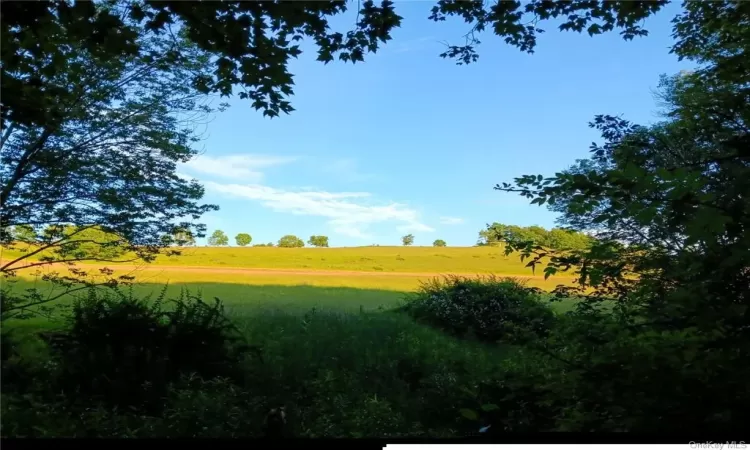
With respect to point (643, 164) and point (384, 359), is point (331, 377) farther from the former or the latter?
point (643, 164)

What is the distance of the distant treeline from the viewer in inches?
137

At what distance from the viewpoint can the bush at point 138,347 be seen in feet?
10.7

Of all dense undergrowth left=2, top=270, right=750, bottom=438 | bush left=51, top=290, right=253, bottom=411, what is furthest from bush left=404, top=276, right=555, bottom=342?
bush left=51, top=290, right=253, bottom=411

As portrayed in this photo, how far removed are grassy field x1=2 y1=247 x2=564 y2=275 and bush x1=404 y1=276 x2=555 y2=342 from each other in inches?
19.1

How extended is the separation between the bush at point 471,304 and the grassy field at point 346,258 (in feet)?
1.59

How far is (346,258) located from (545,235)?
1963mm

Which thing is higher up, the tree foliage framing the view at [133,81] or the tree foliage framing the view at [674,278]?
the tree foliage framing the view at [133,81]

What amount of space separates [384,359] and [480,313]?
160 centimetres

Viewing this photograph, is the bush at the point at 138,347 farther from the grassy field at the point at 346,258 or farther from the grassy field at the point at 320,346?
the grassy field at the point at 346,258

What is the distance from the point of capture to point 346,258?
4586 millimetres

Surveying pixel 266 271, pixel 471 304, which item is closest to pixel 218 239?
pixel 266 271

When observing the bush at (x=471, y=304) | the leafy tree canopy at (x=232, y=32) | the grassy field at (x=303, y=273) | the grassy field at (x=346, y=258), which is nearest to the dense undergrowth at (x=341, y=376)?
the grassy field at (x=303, y=273)

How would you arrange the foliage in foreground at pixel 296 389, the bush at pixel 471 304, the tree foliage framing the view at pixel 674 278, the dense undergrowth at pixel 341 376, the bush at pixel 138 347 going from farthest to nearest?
the bush at pixel 471 304
the bush at pixel 138 347
the foliage in foreground at pixel 296 389
the dense undergrowth at pixel 341 376
the tree foliage framing the view at pixel 674 278

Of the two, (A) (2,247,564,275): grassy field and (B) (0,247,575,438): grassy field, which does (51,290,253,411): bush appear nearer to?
(B) (0,247,575,438): grassy field
